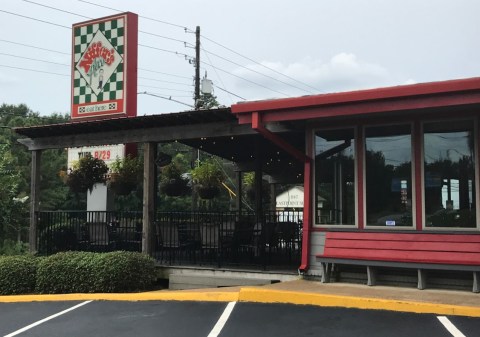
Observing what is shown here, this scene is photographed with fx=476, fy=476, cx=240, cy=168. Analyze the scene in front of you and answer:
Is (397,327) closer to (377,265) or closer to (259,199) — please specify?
(377,265)

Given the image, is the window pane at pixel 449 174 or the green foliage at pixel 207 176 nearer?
the window pane at pixel 449 174

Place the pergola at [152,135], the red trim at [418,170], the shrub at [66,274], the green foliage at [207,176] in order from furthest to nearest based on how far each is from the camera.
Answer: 1. the green foliage at [207,176]
2. the pergola at [152,135]
3. the shrub at [66,274]
4. the red trim at [418,170]

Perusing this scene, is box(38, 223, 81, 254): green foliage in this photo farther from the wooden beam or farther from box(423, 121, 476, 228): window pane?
box(423, 121, 476, 228): window pane

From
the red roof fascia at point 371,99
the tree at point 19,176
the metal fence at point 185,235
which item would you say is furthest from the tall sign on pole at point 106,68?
the red roof fascia at point 371,99

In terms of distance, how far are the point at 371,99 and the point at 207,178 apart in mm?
6954

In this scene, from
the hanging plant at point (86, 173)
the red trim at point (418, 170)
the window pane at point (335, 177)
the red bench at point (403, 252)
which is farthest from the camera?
the hanging plant at point (86, 173)

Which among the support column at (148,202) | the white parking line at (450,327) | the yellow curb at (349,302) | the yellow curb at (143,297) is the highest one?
the support column at (148,202)

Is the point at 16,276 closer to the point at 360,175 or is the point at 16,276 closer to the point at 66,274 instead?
the point at 66,274

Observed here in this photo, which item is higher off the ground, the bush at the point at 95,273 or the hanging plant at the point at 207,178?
the hanging plant at the point at 207,178

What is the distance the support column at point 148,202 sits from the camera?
994 cm

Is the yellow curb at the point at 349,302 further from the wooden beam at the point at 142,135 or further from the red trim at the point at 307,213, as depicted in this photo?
the wooden beam at the point at 142,135

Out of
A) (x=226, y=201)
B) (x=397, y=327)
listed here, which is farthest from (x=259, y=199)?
(x=226, y=201)

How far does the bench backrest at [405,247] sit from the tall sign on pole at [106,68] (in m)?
6.27

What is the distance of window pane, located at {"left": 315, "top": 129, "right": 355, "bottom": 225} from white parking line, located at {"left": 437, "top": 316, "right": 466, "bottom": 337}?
8.30 ft
